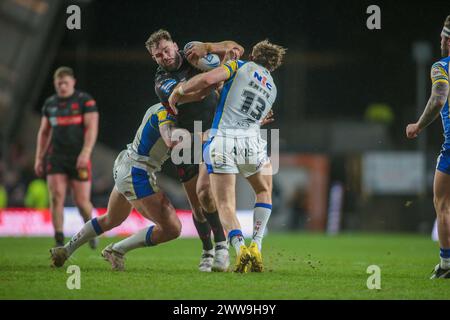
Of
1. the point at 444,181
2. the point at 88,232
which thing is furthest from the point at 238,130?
the point at 444,181

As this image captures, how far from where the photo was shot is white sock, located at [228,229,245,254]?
23.4ft

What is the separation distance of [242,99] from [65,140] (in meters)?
4.32

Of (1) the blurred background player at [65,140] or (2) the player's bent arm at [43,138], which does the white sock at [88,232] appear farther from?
(2) the player's bent arm at [43,138]

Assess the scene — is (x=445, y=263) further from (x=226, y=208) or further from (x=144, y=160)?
(x=144, y=160)

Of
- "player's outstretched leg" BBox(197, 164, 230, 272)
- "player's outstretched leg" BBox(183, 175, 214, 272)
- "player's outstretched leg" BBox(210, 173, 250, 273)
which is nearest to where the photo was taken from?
"player's outstretched leg" BBox(210, 173, 250, 273)

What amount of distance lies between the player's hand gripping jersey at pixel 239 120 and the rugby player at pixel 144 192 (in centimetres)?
31

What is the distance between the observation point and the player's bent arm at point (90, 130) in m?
10.7

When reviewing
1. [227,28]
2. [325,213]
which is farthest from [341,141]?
[227,28]

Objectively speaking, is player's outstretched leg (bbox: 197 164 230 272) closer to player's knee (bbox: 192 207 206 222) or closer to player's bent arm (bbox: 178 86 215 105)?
player's knee (bbox: 192 207 206 222)

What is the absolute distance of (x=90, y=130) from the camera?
10.9 meters

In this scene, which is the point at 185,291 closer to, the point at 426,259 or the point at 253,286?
the point at 253,286

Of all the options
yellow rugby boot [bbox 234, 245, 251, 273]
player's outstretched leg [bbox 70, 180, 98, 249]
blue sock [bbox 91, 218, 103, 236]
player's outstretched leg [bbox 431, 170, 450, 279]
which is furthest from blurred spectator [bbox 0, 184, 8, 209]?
player's outstretched leg [bbox 431, 170, 450, 279]

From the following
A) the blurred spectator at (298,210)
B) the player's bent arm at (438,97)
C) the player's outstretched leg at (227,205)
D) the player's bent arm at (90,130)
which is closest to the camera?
the player's bent arm at (438,97)

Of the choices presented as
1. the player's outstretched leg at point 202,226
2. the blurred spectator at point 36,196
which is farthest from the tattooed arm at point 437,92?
the blurred spectator at point 36,196
